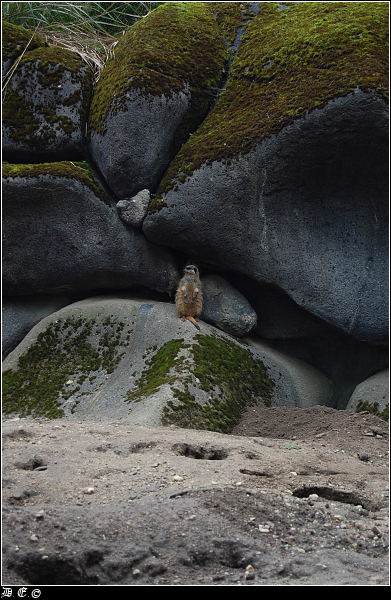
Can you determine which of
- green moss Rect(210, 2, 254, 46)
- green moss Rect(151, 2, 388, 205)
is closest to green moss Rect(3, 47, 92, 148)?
green moss Rect(151, 2, 388, 205)

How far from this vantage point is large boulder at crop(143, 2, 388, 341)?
633 cm

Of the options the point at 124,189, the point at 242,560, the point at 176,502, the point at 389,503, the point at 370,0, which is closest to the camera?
the point at 242,560

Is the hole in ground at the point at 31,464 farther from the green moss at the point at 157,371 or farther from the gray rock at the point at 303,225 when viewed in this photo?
the gray rock at the point at 303,225

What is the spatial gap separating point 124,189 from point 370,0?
403 centimetres

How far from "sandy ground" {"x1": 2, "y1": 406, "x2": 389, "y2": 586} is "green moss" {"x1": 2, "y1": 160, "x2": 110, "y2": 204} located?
11.2ft

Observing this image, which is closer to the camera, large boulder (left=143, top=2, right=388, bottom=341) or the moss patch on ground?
the moss patch on ground

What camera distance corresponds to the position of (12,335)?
7.37 metres

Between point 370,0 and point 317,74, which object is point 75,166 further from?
point 370,0

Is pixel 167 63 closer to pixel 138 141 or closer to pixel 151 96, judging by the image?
pixel 151 96

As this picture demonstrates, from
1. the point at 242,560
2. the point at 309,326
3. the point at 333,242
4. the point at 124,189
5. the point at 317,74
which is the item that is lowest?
the point at 242,560

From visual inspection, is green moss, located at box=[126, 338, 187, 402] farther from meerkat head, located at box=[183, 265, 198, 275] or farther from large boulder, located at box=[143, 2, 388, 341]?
large boulder, located at box=[143, 2, 388, 341]

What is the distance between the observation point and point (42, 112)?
718 centimetres

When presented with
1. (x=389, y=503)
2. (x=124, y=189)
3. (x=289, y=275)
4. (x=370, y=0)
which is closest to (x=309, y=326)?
(x=289, y=275)

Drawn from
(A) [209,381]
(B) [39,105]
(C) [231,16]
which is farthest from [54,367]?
(C) [231,16]
